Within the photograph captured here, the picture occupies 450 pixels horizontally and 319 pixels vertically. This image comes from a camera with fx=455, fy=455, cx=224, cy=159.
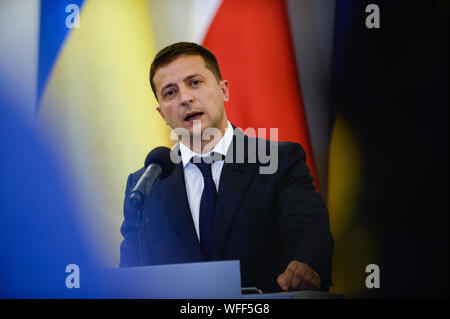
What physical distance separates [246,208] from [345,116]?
944 millimetres

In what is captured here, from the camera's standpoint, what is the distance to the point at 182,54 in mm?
3082

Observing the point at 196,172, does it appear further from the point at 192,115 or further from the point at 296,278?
the point at 296,278

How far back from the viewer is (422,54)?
2936mm

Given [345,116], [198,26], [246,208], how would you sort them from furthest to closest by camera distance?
[198,26], [345,116], [246,208]

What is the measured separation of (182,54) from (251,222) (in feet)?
4.01

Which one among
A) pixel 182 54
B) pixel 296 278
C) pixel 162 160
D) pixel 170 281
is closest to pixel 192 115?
pixel 182 54

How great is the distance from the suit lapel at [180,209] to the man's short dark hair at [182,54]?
0.66 m

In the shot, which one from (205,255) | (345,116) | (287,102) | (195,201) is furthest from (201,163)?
(345,116)

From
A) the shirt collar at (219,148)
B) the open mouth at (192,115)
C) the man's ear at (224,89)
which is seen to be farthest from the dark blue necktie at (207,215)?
the man's ear at (224,89)

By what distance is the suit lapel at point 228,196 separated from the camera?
9.11 feet

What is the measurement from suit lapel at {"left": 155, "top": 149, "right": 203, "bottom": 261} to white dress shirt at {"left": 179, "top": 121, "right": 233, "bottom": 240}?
0.04 m

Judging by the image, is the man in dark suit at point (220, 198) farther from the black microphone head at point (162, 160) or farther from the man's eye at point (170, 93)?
the black microphone head at point (162, 160)

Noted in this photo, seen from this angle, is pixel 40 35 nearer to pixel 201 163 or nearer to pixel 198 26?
pixel 198 26

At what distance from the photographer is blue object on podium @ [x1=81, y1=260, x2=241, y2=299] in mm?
1671
